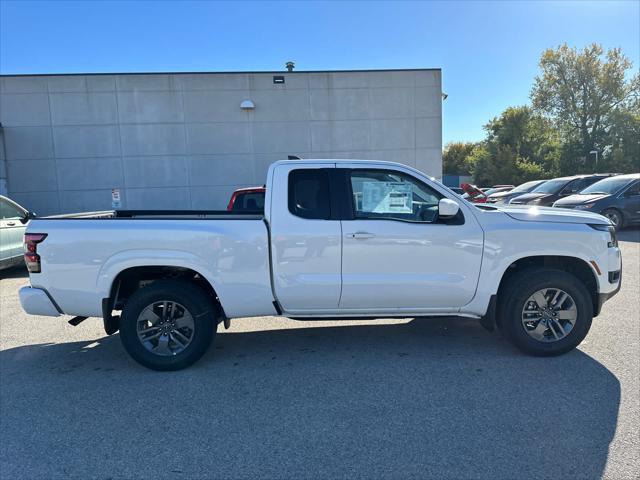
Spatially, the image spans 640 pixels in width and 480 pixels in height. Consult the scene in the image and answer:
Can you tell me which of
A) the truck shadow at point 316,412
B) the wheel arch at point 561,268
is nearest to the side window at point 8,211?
the truck shadow at point 316,412

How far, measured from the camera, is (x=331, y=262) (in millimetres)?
4168

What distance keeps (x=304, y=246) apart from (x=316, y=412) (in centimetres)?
147

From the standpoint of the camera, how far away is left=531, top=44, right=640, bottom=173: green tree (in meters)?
38.8

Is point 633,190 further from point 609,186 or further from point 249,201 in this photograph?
point 249,201

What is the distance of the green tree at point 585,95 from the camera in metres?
38.8

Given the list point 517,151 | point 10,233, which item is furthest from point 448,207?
point 517,151

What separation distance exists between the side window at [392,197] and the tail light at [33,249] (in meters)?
2.96

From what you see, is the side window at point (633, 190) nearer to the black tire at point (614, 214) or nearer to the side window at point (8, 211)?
the black tire at point (614, 214)

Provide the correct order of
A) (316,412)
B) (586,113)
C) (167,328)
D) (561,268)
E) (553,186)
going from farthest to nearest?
(586,113) → (553,186) → (561,268) → (167,328) → (316,412)

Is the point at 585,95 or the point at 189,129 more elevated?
the point at 585,95

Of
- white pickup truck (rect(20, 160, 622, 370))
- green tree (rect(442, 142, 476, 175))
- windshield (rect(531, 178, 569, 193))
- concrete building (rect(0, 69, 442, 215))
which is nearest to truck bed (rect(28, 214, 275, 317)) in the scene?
white pickup truck (rect(20, 160, 622, 370))

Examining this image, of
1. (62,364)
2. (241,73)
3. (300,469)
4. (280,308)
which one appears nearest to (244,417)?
(300,469)

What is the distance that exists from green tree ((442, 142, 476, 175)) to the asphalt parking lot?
204ft

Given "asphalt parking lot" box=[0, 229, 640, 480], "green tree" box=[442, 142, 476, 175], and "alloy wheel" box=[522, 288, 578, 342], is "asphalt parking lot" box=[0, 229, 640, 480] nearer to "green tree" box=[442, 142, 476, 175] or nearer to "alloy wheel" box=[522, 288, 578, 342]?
"alloy wheel" box=[522, 288, 578, 342]
